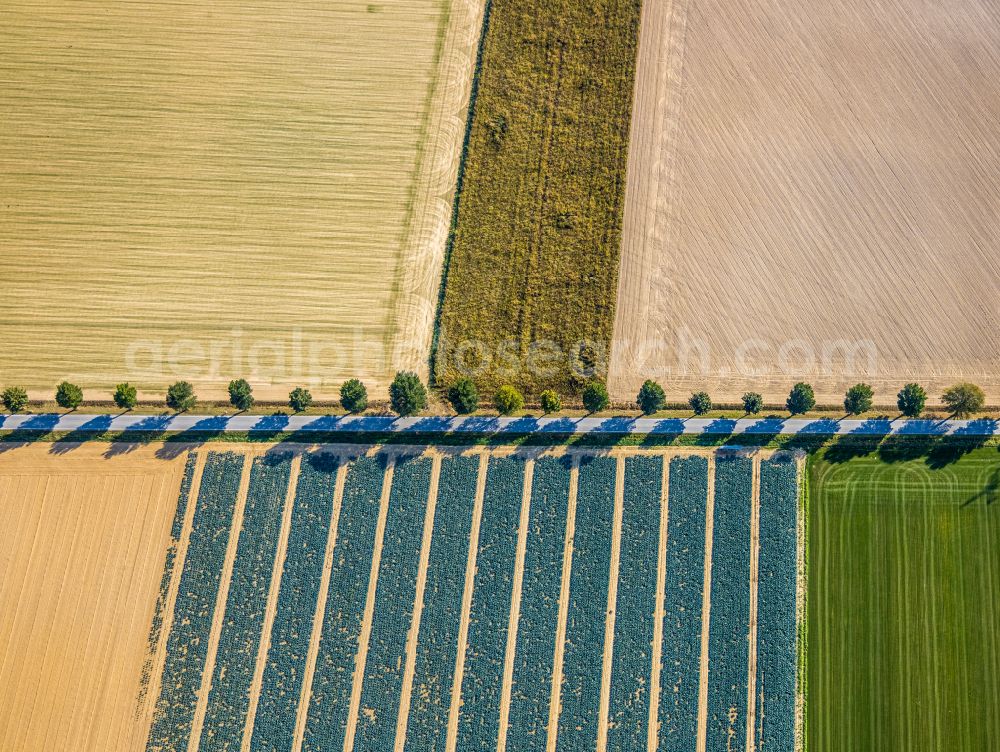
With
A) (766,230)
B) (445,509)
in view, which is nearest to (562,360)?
(445,509)

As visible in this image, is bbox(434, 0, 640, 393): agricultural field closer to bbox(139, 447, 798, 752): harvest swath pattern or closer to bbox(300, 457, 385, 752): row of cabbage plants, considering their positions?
bbox(139, 447, 798, 752): harvest swath pattern

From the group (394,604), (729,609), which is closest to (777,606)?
(729,609)

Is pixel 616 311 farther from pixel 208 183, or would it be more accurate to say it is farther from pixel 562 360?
pixel 208 183

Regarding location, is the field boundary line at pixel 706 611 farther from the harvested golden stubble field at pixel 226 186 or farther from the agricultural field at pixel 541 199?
the harvested golden stubble field at pixel 226 186

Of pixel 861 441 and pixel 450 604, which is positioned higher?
pixel 861 441

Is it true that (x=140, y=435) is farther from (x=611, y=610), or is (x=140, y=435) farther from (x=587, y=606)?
(x=611, y=610)

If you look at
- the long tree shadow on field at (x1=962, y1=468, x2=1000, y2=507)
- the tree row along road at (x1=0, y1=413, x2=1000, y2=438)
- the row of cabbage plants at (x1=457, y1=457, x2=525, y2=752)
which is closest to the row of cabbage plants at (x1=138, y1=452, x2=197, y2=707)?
the tree row along road at (x1=0, y1=413, x2=1000, y2=438)
